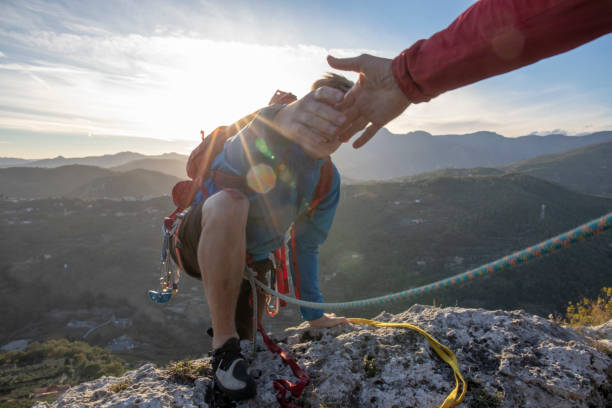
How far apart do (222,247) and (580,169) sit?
5085 inches

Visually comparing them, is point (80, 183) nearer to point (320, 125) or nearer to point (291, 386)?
point (291, 386)

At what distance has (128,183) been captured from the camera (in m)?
84.9

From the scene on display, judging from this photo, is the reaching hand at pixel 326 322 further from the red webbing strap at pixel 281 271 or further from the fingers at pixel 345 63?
the fingers at pixel 345 63

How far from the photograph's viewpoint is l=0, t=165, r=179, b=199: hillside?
82438 millimetres

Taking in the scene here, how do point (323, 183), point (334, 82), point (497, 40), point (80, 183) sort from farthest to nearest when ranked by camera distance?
1. point (80, 183)
2. point (323, 183)
3. point (334, 82)
4. point (497, 40)

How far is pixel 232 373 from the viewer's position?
170 cm

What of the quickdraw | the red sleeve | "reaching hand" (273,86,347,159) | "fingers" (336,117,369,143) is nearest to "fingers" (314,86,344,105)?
"reaching hand" (273,86,347,159)

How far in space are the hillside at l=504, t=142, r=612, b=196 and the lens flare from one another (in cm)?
10618

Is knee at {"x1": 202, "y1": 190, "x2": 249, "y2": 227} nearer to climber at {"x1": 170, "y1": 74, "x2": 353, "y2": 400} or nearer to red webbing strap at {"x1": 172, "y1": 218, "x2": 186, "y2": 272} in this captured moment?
climber at {"x1": 170, "y1": 74, "x2": 353, "y2": 400}

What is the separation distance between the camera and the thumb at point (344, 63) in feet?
4.34

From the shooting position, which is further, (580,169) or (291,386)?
(580,169)

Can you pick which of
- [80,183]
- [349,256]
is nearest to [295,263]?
[349,256]

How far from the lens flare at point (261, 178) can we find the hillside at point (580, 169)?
10618 centimetres

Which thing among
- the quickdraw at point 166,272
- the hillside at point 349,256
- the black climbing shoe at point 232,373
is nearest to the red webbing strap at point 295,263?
the black climbing shoe at point 232,373
